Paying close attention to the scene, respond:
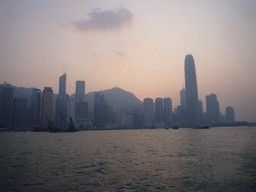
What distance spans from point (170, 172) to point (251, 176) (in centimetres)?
1022

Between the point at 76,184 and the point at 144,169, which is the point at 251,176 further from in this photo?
the point at 76,184

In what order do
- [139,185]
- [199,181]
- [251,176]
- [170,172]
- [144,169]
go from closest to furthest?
[139,185], [199,181], [251,176], [170,172], [144,169]

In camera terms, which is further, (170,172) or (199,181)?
(170,172)

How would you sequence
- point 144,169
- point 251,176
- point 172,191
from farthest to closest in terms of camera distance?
point 144,169, point 251,176, point 172,191

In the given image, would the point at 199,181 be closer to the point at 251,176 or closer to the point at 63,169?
the point at 251,176

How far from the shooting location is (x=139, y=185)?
62.4 feet

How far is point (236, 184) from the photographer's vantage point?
19.3 meters

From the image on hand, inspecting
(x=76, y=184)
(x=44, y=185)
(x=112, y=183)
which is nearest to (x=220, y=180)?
(x=112, y=183)

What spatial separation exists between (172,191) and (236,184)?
7919 millimetres

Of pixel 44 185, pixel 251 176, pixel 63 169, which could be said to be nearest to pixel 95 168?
pixel 63 169

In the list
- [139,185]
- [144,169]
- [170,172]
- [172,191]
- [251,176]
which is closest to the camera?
[172,191]

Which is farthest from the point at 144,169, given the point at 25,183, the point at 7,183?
the point at 7,183

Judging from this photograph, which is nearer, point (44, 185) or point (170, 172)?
point (44, 185)

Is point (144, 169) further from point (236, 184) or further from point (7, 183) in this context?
point (7, 183)
